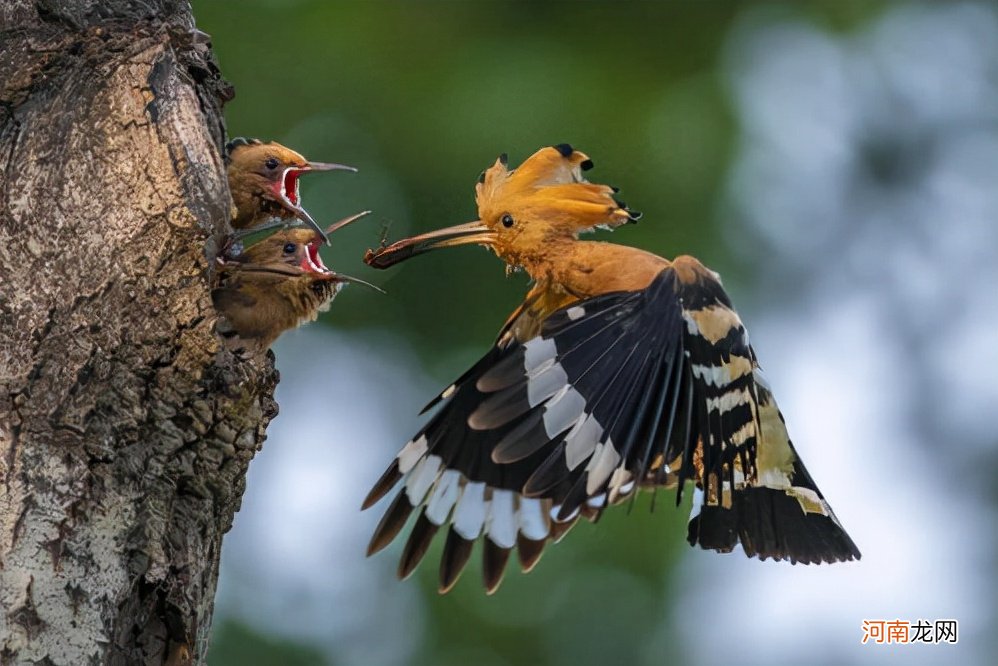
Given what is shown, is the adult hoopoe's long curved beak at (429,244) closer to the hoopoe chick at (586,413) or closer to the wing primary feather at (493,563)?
the hoopoe chick at (586,413)

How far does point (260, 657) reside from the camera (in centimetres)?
475

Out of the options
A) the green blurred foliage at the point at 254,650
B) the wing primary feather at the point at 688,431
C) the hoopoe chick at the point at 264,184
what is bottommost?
the wing primary feather at the point at 688,431

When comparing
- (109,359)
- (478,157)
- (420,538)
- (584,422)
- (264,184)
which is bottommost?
(109,359)

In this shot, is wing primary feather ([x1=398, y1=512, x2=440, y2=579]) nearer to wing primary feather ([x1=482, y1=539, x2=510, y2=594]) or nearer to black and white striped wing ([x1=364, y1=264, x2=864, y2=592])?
black and white striped wing ([x1=364, y1=264, x2=864, y2=592])

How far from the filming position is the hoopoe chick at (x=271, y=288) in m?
2.74

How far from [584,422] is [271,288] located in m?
0.70

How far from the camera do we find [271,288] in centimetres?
282

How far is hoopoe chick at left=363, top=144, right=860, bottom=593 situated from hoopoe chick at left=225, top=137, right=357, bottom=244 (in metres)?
0.26

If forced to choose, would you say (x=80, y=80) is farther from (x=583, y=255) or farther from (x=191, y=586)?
(x=583, y=255)

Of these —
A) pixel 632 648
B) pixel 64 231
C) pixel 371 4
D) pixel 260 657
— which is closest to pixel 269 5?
pixel 371 4

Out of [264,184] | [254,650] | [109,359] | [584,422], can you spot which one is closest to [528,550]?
[584,422]

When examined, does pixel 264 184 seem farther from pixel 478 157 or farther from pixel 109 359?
pixel 478 157

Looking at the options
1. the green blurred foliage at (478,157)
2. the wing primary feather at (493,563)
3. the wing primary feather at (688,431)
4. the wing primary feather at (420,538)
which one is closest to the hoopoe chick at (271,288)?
the wing primary feather at (420,538)

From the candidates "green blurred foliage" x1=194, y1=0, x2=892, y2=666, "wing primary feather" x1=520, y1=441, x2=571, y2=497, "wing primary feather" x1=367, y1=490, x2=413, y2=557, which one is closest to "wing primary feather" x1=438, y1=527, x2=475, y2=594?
"wing primary feather" x1=367, y1=490, x2=413, y2=557
